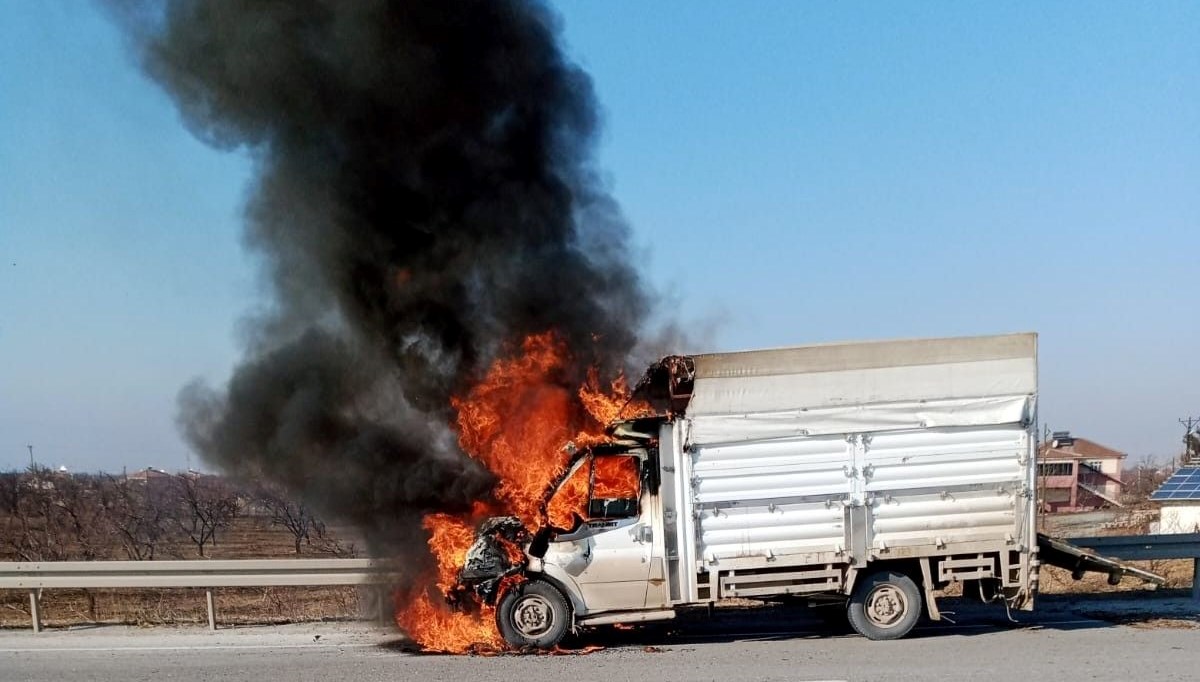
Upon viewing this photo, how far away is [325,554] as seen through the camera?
68.9 ft

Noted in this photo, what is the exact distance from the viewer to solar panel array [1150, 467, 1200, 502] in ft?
69.3

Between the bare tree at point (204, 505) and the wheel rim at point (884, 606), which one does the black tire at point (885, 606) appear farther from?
the bare tree at point (204, 505)

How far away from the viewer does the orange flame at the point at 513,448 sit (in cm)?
915

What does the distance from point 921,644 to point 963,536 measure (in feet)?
3.57

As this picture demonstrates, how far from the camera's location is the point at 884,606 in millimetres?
8766

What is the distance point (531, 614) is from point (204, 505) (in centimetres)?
2106

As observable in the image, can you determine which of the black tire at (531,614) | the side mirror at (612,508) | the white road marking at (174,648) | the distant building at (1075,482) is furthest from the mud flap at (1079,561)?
the distant building at (1075,482)

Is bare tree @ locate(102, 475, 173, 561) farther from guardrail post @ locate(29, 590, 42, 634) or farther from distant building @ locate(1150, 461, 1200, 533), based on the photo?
distant building @ locate(1150, 461, 1200, 533)

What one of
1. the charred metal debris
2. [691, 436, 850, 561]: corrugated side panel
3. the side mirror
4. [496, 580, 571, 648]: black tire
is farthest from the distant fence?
[691, 436, 850, 561]: corrugated side panel

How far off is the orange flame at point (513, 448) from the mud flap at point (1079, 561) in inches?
173

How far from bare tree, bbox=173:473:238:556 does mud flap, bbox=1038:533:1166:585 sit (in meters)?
19.7

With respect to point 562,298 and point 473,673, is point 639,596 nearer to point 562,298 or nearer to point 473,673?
point 473,673

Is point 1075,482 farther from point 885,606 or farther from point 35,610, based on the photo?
point 35,610

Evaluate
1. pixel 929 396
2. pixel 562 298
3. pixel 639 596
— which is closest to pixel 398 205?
pixel 562 298
